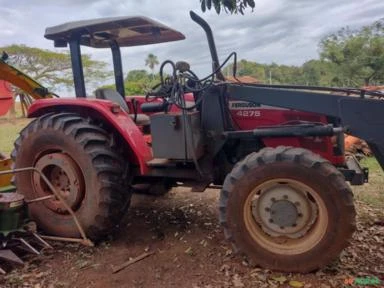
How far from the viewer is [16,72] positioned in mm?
4598

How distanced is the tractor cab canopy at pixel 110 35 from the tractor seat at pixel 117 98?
0.23 meters

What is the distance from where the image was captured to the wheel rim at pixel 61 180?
3832mm

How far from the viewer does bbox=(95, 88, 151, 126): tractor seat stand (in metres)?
4.45

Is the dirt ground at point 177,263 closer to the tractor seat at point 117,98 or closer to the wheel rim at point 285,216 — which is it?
the wheel rim at point 285,216

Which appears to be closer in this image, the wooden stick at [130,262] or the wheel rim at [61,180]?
the wooden stick at [130,262]

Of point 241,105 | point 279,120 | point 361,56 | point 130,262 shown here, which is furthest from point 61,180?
point 361,56

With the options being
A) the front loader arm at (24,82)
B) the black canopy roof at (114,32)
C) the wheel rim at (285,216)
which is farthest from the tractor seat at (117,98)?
the wheel rim at (285,216)

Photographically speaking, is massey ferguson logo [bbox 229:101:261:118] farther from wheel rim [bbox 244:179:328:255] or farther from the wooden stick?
the wooden stick

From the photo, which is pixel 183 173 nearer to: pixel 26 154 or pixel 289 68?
pixel 26 154

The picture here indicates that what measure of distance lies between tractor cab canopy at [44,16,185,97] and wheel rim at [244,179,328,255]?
1961 millimetres

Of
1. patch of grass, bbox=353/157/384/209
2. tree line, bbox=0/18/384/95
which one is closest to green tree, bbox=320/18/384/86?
tree line, bbox=0/18/384/95

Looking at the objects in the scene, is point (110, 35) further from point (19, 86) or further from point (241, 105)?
point (241, 105)

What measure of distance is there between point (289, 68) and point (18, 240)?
102 feet

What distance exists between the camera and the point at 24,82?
471cm
